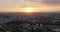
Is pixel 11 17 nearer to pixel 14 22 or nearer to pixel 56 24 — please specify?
pixel 14 22

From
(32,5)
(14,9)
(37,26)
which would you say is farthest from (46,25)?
(14,9)

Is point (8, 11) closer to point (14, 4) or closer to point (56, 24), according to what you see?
point (14, 4)

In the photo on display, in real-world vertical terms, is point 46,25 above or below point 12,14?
below

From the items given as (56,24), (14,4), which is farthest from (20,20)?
(56,24)

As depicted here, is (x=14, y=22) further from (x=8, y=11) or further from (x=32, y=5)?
(x=32, y=5)

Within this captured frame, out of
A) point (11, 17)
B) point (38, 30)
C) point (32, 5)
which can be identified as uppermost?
point (32, 5)

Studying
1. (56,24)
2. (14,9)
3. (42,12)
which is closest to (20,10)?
(14,9)

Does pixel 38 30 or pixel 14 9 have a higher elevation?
pixel 14 9
